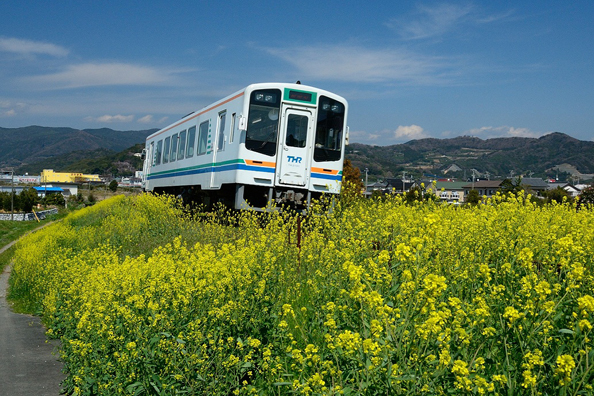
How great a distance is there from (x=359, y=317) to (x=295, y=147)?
9151 mm

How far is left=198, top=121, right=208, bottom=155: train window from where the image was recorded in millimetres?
14977

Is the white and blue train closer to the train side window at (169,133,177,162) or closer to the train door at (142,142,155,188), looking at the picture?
the train side window at (169,133,177,162)

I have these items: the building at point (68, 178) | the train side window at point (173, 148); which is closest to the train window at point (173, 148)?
the train side window at point (173, 148)

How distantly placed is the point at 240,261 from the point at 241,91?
812cm

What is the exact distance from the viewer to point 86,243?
10430 millimetres

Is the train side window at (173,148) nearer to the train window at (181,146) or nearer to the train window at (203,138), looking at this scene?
the train window at (181,146)

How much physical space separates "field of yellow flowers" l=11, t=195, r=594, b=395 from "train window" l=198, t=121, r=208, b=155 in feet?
28.2

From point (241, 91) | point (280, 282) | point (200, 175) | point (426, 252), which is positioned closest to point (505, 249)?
point (426, 252)

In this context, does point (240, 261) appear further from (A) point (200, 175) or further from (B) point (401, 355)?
(A) point (200, 175)

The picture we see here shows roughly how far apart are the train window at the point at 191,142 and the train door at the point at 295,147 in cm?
451

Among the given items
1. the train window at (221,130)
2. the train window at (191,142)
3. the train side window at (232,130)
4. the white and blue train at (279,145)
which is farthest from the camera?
the train window at (191,142)

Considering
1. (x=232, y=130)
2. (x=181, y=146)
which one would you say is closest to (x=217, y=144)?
(x=232, y=130)

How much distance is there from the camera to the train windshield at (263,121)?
40.5 feet

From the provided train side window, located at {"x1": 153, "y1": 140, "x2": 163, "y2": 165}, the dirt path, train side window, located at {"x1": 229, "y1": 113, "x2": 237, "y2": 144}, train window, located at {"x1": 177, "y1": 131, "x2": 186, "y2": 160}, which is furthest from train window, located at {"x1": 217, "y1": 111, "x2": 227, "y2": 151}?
train side window, located at {"x1": 153, "y1": 140, "x2": 163, "y2": 165}
